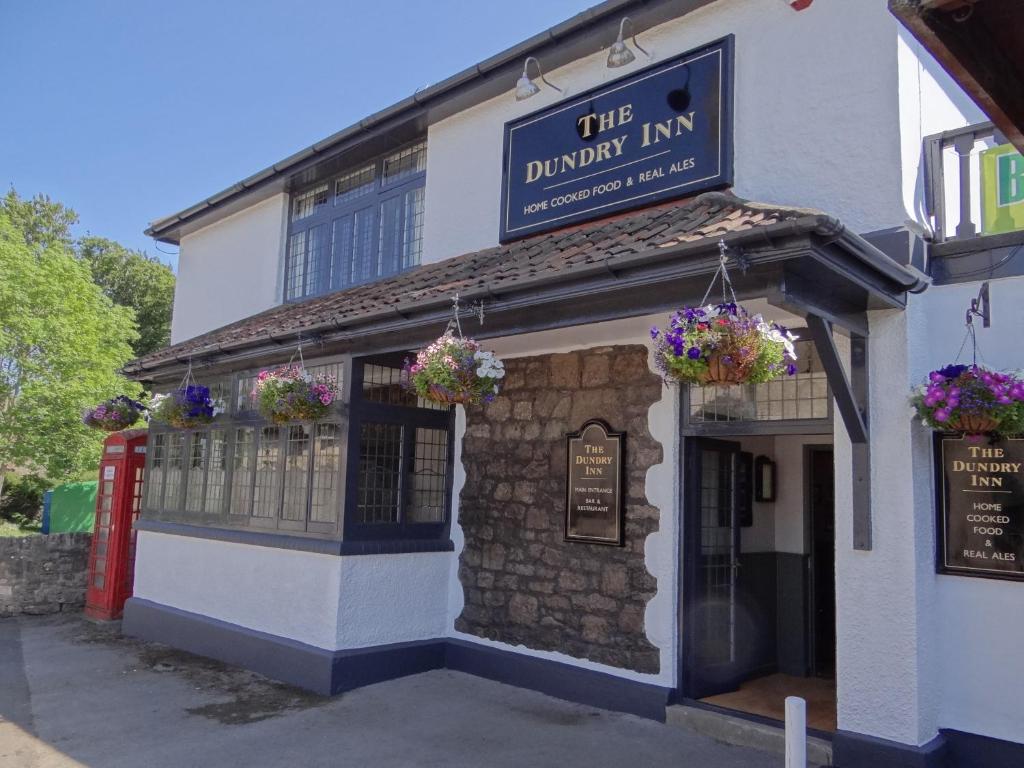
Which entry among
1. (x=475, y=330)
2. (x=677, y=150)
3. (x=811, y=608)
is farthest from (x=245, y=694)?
(x=677, y=150)

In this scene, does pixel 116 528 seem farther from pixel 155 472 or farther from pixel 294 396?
pixel 294 396

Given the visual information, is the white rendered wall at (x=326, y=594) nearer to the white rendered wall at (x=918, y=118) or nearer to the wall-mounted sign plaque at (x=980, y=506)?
the wall-mounted sign plaque at (x=980, y=506)

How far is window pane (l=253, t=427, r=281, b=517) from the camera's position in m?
8.48

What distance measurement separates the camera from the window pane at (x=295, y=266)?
431 inches

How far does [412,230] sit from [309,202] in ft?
7.44

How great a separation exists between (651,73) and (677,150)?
82 centimetres

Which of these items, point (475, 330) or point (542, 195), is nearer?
point (475, 330)

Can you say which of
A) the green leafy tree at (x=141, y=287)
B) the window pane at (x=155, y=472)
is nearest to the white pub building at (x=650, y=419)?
the window pane at (x=155, y=472)

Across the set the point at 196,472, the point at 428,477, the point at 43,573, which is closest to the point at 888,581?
the point at 428,477

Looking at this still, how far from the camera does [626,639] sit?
660 centimetres

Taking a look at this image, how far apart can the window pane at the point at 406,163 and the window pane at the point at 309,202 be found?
4.08 feet

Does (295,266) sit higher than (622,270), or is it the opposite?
(295,266)

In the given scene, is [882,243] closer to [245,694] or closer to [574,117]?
[574,117]

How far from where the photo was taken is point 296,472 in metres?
8.31
